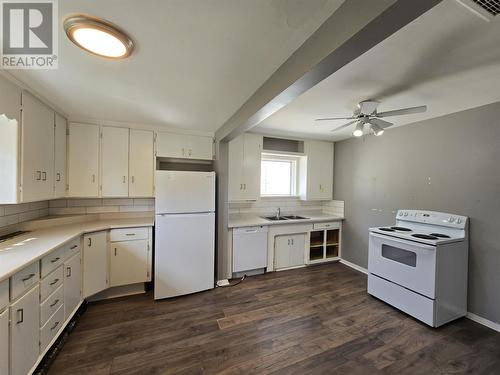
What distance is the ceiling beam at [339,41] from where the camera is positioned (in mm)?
729

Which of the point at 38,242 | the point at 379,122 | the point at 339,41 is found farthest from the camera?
the point at 379,122

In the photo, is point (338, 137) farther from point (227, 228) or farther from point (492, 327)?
point (492, 327)

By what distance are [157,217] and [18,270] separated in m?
1.30

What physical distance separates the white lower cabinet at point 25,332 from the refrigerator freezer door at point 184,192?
127 cm

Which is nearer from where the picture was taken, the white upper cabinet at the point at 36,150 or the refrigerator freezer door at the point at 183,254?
the white upper cabinet at the point at 36,150

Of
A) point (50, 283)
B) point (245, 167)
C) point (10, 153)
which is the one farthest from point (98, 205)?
point (245, 167)

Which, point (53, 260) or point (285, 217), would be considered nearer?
point (53, 260)

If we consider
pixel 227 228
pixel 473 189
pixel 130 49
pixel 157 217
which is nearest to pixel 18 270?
pixel 157 217

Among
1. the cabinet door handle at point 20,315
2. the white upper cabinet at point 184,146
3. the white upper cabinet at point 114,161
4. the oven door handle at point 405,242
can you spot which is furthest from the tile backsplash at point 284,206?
the cabinet door handle at point 20,315

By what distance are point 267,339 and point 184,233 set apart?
150cm

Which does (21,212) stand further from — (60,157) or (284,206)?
(284,206)

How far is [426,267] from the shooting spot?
2.14 metres

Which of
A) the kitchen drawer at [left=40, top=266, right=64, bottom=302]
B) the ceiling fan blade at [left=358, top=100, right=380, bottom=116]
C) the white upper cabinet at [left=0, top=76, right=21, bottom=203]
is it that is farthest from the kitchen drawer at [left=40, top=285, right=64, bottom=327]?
the ceiling fan blade at [left=358, top=100, right=380, bottom=116]

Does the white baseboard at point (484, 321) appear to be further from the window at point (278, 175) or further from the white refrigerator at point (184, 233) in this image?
the white refrigerator at point (184, 233)
